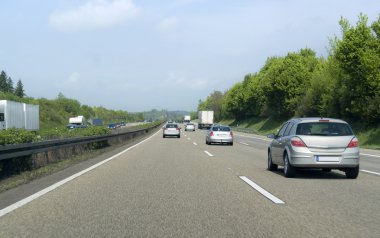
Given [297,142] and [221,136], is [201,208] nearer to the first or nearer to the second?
[297,142]

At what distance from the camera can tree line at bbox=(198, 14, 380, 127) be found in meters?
35.0

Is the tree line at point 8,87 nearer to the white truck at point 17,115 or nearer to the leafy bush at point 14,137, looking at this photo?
the white truck at point 17,115

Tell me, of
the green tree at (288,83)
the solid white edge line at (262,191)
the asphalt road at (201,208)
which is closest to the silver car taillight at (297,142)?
the asphalt road at (201,208)

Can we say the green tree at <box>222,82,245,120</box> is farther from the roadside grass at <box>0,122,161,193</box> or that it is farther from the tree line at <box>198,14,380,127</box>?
the roadside grass at <box>0,122,161,193</box>

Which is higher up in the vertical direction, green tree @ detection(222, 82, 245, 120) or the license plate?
green tree @ detection(222, 82, 245, 120)

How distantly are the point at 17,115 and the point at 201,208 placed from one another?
32.5 metres

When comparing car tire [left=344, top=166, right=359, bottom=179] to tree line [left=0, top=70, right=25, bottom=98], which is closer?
car tire [left=344, top=166, right=359, bottom=179]

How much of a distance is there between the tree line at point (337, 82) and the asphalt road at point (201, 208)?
2464cm

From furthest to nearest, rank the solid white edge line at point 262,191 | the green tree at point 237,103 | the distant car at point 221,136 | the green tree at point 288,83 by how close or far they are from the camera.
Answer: the green tree at point 237,103
the green tree at point 288,83
the distant car at point 221,136
the solid white edge line at point 262,191

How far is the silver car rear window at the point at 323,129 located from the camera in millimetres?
12008

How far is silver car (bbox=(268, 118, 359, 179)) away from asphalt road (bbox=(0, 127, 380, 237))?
A: 38 cm

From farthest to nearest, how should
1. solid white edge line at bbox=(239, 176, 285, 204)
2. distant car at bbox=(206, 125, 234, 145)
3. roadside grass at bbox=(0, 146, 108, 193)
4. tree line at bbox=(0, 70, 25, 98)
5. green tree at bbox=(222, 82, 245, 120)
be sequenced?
1. tree line at bbox=(0, 70, 25, 98)
2. green tree at bbox=(222, 82, 245, 120)
3. distant car at bbox=(206, 125, 234, 145)
4. roadside grass at bbox=(0, 146, 108, 193)
5. solid white edge line at bbox=(239, 176, 285, 204)

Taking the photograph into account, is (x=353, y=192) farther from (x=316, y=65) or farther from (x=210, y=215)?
(x=316, y=65)

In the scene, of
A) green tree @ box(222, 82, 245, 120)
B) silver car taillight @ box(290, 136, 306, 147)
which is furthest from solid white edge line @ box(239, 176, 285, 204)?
green tree @ box(222, 82, 245, 120)
